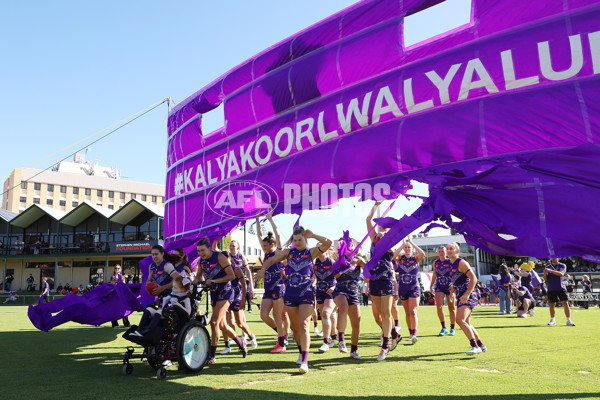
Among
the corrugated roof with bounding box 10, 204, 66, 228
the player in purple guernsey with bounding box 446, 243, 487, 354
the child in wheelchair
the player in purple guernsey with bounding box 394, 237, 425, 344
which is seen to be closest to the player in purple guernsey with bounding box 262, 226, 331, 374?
the child in wheelchair

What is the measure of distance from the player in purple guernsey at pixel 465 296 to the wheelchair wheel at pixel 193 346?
4.11 metres

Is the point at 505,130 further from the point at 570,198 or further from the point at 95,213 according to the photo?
the point at 95,213

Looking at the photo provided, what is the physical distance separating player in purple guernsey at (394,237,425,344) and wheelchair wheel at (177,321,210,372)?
4.42 m

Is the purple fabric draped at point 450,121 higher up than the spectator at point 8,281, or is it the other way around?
the purple fabric draped at point 450,121

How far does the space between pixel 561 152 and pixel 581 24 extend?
1689 mm

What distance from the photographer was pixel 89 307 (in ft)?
30.4

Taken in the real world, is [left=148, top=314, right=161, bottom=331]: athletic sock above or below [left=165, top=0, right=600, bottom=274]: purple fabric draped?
below

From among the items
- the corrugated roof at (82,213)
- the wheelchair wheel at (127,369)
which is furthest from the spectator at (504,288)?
the corrugated roof at (82,213)

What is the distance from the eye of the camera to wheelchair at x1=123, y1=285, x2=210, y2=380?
5.84 metres

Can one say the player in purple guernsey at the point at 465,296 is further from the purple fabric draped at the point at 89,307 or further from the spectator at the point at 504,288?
the spectator at the point at 504,288

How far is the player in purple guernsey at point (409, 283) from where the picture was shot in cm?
914

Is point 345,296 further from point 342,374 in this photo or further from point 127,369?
point 127,369

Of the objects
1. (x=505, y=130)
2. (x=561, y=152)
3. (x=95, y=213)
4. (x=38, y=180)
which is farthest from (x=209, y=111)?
(x=38, y=180)

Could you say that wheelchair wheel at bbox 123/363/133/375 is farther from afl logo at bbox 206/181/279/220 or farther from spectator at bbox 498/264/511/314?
spectator at bbox 498/264/511/314
